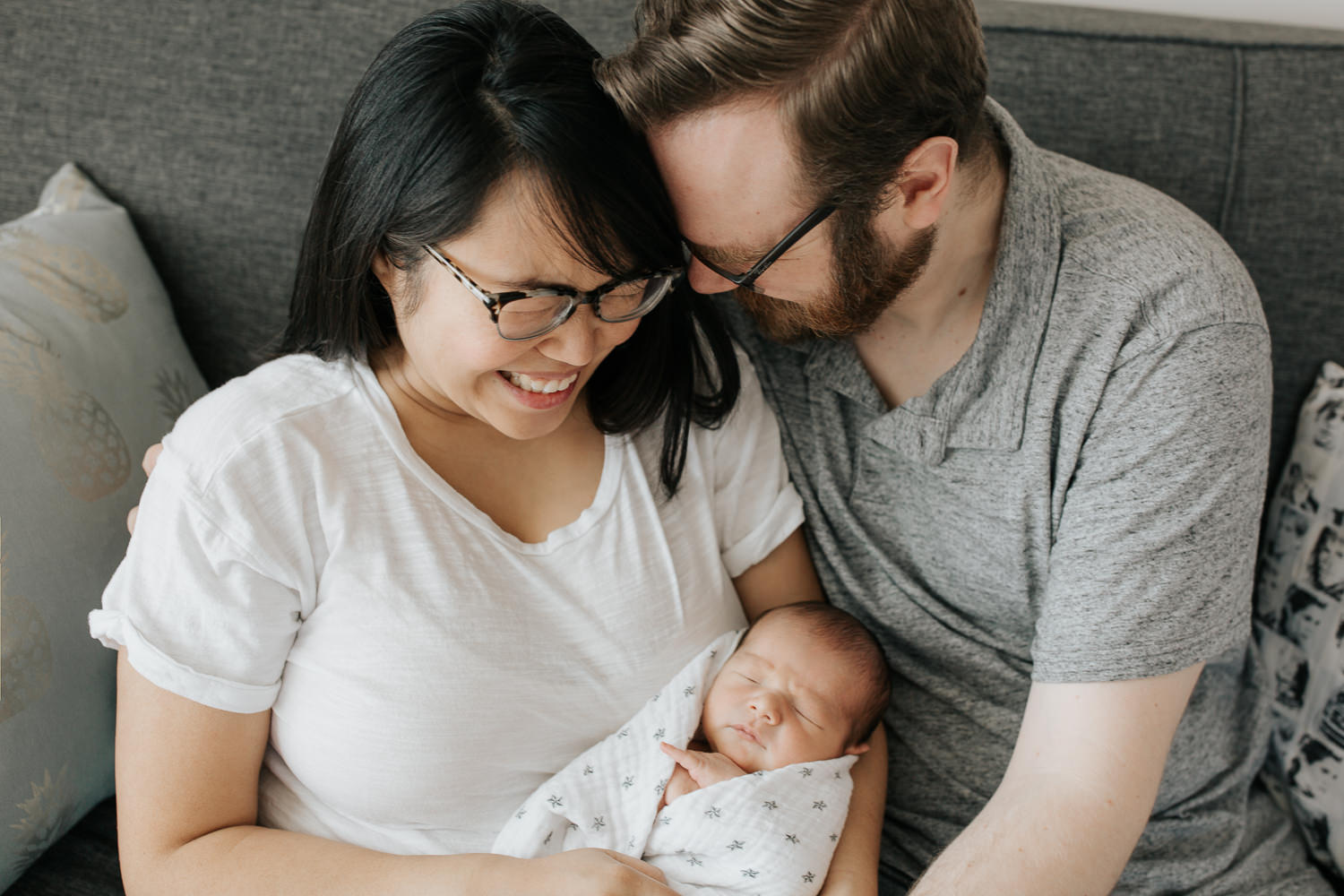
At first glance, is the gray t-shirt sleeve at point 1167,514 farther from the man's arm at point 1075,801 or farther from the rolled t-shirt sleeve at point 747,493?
the rolled t-shirt sleeve at point 747,493

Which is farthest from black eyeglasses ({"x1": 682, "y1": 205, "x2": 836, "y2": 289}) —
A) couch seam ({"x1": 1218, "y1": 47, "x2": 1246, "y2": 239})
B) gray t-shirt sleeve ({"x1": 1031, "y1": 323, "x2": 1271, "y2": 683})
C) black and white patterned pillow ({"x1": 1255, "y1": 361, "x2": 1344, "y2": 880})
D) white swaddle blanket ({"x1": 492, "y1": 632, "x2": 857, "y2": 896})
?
black and white patterned pillow ({"x1": 1255, "y1": 361, "x2": 1344, "y2": 880})

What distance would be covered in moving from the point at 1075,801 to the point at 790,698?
1.26 feet

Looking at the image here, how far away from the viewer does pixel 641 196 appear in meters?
1.14

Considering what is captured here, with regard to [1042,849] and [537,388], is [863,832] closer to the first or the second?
[1042,849]

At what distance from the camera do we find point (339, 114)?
1.70 meters

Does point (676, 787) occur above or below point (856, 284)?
below

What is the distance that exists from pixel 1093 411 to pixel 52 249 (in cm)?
155

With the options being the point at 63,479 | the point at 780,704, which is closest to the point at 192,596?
the point at 63,479

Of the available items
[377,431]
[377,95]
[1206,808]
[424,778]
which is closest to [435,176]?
[377,95]

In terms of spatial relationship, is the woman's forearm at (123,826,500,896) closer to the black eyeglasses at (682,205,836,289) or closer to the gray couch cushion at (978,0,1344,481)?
the black eyeglasses at (682,205,836,289)

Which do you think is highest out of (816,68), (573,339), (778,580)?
(816,68)

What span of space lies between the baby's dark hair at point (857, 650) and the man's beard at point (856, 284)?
410mm

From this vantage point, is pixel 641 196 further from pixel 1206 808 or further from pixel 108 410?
pixel 1206 808

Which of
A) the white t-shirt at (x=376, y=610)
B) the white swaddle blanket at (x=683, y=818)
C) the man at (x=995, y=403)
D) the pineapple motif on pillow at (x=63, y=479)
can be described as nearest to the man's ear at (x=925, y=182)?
the man at (x=995, y=403)
